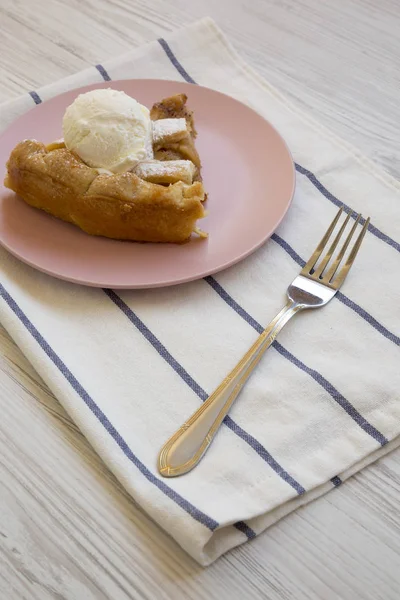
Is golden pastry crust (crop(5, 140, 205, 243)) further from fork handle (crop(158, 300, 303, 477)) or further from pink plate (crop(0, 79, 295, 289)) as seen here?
fork handle (crop(158, 300, 303, 477))

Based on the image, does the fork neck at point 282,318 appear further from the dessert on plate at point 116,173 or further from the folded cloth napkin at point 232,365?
the dessert on plate at point 116,173

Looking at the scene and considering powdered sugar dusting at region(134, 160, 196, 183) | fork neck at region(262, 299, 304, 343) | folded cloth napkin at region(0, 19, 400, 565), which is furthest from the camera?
powdered sugar dusting at region(134, 160, 196, 183)

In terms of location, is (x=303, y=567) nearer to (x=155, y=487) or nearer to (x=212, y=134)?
(x=155, y=487)

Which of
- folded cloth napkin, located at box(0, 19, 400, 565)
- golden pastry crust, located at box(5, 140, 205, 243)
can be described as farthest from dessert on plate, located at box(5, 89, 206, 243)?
folded cloth napkin, located at box(0, 19, 400, 565)

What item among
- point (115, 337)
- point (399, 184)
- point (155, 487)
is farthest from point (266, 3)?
point (155, 487)

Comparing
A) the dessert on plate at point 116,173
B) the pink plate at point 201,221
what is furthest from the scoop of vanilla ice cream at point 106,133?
the pink plate at point 201,221

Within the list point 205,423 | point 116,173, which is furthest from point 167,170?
point 205,423
